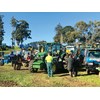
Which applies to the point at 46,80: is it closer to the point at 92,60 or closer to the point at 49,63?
the point at 49,63

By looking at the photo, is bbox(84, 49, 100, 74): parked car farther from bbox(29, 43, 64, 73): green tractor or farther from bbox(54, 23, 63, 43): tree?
bbox(54, 23, 63, 43): tree

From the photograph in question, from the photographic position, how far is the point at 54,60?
21297 millimetres

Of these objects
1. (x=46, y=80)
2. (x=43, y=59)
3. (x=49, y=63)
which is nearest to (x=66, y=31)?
(x=49, y=63)

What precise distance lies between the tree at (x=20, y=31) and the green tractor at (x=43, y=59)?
2934 mm

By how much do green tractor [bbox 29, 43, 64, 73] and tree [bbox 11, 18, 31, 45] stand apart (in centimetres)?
293

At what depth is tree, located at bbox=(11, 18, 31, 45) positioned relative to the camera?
58.5 ft

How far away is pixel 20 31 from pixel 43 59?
3543mm

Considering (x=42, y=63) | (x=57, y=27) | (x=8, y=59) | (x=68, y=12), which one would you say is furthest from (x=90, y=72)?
(x=8, y=59)

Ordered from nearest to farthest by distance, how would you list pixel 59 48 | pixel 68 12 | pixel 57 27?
pixel 68 12 → pixel 57 27 → pixel 59 48

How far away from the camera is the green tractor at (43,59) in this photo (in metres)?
21.2
